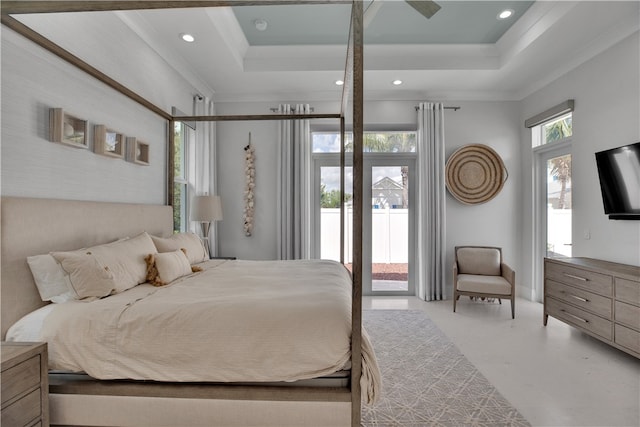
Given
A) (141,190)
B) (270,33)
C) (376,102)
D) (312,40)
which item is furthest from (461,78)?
(141,190)

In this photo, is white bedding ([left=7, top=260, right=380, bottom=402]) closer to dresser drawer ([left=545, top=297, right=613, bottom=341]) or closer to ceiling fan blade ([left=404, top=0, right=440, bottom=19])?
ceiling fan blade ([left=404, top=0, right=440, bottom=19])

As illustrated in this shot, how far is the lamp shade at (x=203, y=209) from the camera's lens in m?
3.90

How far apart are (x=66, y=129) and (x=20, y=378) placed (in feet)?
4.92

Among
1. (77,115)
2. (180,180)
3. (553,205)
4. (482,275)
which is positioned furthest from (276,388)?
(553,205)

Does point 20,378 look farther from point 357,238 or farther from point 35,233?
point 357,238

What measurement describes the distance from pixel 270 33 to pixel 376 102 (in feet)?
5.83

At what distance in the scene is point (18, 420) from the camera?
140 centimetres

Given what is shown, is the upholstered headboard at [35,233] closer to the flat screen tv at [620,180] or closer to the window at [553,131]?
the flat screen tv at [620,180]

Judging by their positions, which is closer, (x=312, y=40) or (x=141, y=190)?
(x=141, y=190)

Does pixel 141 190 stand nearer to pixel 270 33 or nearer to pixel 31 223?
pixel 31 223

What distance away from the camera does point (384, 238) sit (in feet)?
16.2

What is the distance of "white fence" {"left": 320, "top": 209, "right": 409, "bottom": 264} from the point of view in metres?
4.90

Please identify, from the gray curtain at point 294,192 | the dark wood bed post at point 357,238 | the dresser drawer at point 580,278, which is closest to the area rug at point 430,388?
the dark wood bed post at point 357,238

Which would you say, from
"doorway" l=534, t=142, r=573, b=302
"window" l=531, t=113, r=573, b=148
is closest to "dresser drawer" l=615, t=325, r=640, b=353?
"doorway" l=534, t=142, r=573, b=302
